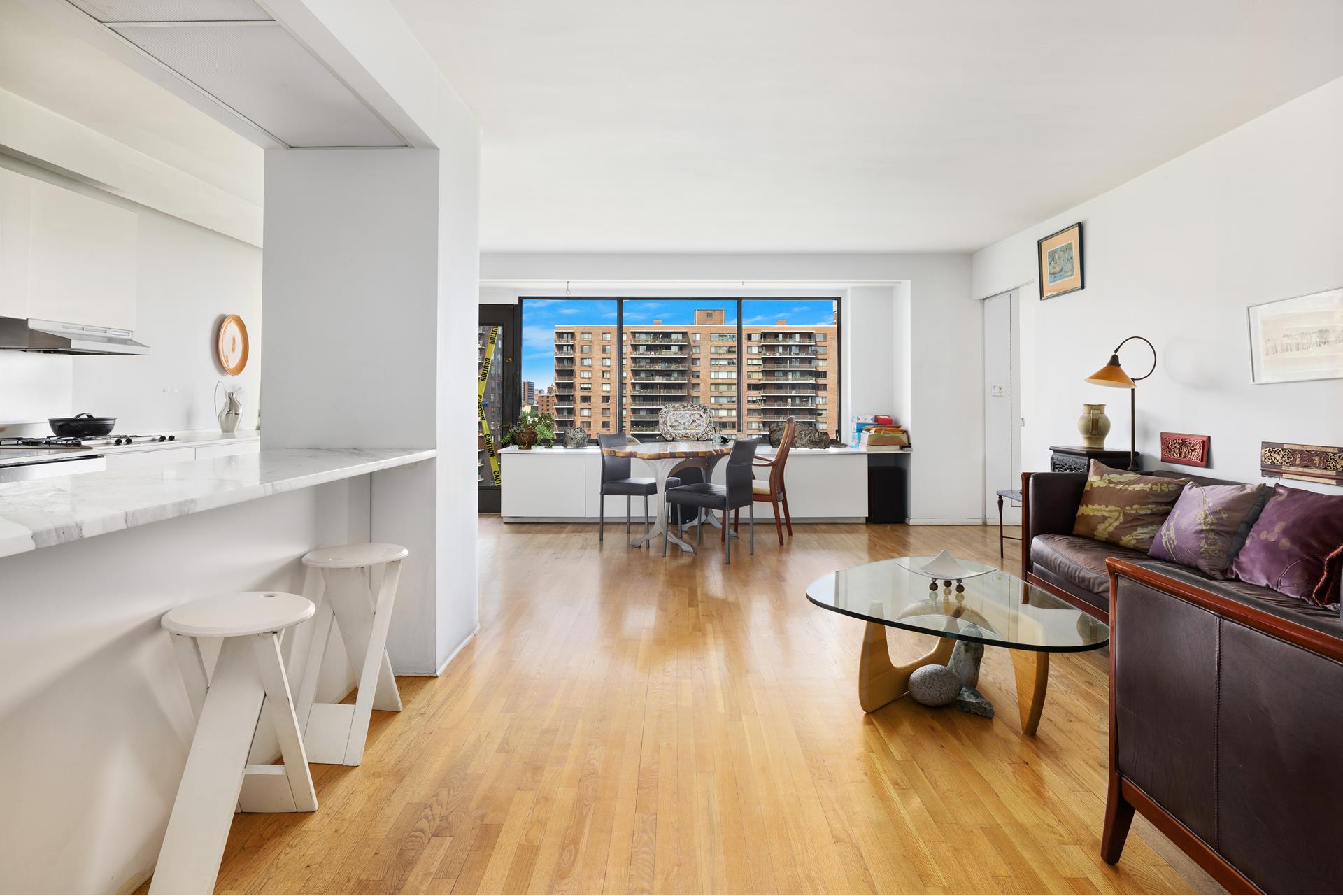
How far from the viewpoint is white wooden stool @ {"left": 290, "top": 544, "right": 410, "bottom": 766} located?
2287 millimetres

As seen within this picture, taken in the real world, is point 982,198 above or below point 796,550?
above

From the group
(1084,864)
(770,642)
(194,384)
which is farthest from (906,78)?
(194,384)

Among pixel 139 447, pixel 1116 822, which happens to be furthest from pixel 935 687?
pixel 139 447

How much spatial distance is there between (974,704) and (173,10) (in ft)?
11.4

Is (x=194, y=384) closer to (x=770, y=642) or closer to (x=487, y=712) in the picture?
(x=487, y=712)

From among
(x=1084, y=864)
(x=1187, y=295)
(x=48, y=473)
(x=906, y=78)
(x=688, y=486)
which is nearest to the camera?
(x=1084, y=864)

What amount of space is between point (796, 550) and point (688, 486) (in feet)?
3.43

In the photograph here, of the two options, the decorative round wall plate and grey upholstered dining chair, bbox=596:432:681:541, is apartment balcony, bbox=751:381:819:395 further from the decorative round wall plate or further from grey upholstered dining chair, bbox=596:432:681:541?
the decorative round wall plate

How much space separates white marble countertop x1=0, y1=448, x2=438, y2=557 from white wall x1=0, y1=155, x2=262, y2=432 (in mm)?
2705

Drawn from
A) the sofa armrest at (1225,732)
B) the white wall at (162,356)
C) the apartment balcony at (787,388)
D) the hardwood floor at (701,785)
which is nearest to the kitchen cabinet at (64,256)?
the white wall at (162,356)

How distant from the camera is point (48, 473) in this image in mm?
3465

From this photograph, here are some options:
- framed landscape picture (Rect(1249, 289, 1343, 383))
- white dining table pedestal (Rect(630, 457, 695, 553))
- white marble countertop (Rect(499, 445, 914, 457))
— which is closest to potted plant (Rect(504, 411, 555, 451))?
white marble countertop (Rect(499, 445, 914, 457))

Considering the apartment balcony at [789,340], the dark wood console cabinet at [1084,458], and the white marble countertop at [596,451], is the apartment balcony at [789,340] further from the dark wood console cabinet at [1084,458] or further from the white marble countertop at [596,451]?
the dark wood console cabinet at [1084,458]

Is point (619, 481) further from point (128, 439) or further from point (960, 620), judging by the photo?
point (960, 620)
